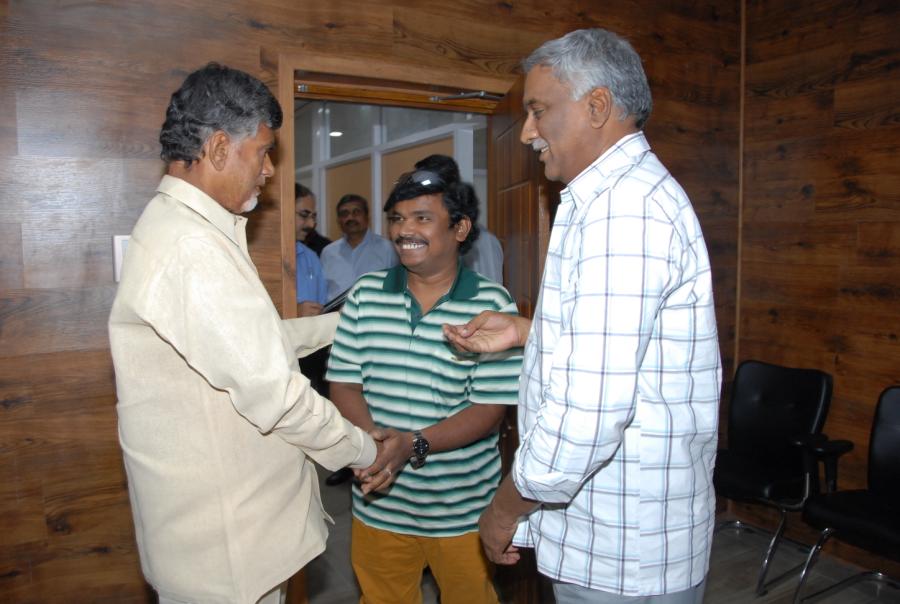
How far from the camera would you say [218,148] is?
1.46 metres

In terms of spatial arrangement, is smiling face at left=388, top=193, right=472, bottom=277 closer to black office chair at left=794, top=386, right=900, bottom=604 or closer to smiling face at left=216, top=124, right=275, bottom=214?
smiling face at left=216, top=124, right=275, bottom=214

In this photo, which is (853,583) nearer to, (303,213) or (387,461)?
(387,461)

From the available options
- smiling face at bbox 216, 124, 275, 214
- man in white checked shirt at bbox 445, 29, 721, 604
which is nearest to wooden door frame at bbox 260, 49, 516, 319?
smiling face at bbox 216, 124, 275, 214

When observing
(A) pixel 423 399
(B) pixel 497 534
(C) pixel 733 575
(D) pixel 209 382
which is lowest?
(C) pixel 733 575

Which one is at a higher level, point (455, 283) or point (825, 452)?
point (455, 283)

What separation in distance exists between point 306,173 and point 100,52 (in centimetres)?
636

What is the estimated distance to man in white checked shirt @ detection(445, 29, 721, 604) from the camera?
3.74 ft

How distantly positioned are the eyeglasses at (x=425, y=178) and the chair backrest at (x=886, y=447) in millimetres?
2247

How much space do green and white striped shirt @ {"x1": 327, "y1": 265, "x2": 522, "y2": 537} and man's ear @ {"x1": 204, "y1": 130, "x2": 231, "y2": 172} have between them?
0.70 m

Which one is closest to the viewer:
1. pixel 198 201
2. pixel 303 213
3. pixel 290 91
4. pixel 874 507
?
pixel 198 201

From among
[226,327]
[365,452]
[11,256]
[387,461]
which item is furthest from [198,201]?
[11,256]

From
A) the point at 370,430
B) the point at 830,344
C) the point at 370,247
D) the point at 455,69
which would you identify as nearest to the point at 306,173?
the point at 370,247

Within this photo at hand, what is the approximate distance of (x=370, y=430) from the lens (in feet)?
6.28

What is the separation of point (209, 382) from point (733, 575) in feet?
9.37
